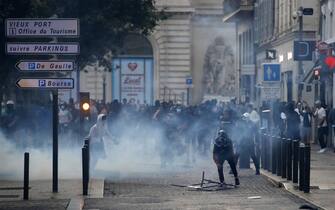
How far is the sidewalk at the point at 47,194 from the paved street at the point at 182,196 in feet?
0.82

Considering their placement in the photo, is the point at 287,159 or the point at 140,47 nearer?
the point at 287,159

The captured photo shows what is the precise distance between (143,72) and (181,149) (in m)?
46.3

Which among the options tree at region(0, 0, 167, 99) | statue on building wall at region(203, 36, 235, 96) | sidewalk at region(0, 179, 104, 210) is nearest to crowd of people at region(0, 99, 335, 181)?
tree at region(0, 0, 167, 99)

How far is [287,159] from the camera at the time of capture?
22.0m

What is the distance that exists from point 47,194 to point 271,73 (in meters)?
9.90

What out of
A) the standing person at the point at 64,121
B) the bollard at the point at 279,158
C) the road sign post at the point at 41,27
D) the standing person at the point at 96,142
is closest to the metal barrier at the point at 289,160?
the bollard at the point at 279,158

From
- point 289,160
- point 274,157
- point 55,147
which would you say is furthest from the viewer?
point 274,157

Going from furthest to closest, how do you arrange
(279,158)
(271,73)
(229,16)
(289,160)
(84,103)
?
(229,16), (271,73), (84,103), (279,158), (289,160)

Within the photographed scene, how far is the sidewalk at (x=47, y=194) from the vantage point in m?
18.0

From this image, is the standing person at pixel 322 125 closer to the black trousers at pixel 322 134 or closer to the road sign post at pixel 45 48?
the black trousers at pixel 322 134

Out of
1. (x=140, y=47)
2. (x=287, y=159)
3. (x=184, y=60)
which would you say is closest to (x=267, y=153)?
(x=287, y=159)

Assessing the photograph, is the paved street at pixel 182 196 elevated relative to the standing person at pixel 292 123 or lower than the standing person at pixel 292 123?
lower

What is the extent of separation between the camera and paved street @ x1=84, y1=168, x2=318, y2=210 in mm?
18062

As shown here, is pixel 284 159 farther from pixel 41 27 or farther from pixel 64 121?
pixel 64 121
